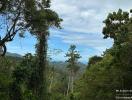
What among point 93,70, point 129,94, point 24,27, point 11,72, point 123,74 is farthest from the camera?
point 93,70

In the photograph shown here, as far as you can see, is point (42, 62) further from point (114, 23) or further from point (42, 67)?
point (114, 23)

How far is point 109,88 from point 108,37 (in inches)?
523

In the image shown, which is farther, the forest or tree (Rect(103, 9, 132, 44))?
tree (Rect(103, 9, 132, 44))

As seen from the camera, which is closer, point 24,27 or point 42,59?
point 24,27

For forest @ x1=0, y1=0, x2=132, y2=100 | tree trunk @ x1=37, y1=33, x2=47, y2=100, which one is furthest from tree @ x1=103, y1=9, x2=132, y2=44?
tree trunk @ x1=37, y1=33, x2=47, y2=100

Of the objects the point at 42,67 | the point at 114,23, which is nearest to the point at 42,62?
the point at 42,67

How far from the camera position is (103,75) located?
52.4 metres

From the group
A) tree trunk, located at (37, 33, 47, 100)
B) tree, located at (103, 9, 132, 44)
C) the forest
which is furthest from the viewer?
tree, located at (103, 9, 132, 44)

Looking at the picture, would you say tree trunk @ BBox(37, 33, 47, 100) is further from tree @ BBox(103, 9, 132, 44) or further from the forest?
tree @ BBox(103, 9, 132, 44)

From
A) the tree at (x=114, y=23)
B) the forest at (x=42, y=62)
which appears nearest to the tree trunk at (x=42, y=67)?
the forest at (x=42, y=62)

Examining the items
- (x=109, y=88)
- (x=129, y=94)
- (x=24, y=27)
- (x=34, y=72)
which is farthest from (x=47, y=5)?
(x=109, y=88)

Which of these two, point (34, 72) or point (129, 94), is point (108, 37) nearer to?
point (34, 72)

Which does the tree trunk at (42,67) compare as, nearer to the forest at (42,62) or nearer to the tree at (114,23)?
the forest at (42,62)

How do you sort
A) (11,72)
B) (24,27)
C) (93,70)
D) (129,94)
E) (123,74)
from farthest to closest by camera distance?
(93,70), (123,74), (11,72), (129,94), (24,27)
